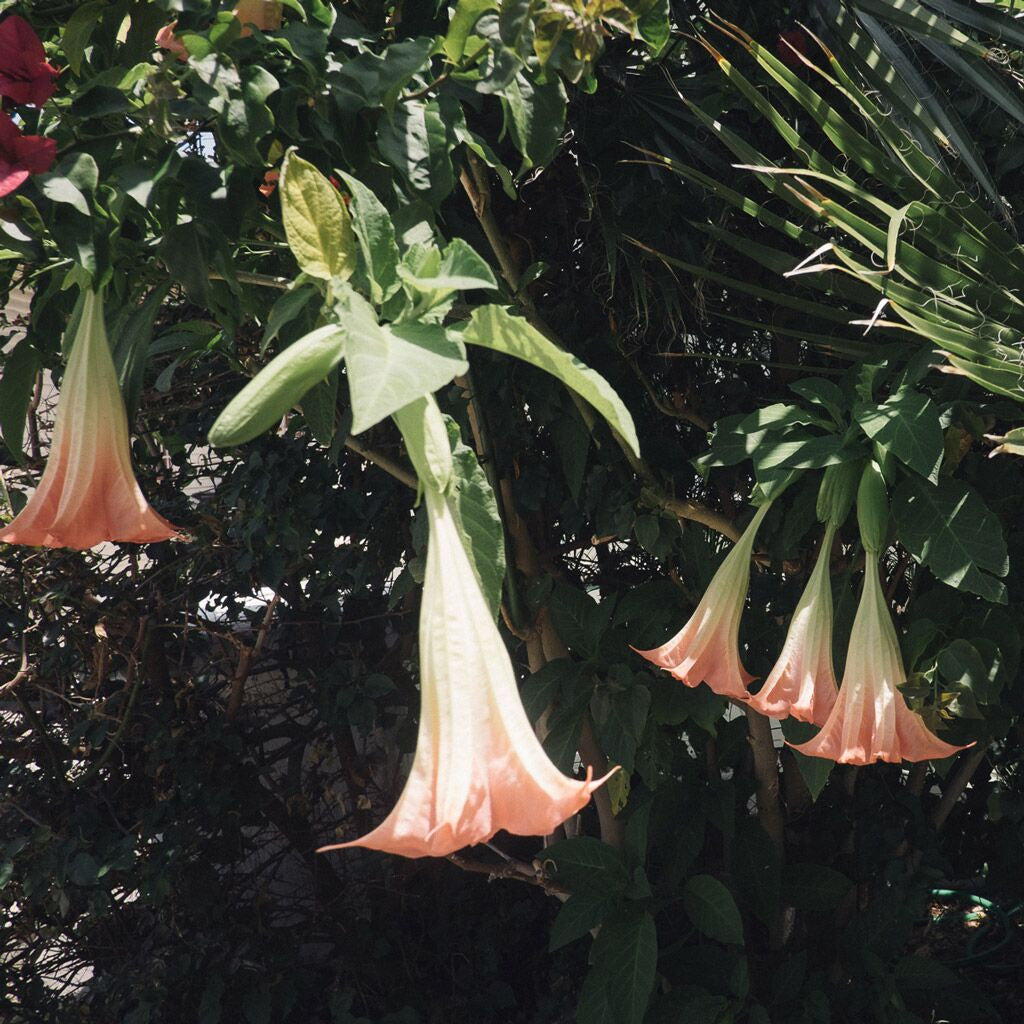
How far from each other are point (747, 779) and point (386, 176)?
1.21 m

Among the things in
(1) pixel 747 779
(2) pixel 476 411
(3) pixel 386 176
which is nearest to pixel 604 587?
(1) pixel 747 779

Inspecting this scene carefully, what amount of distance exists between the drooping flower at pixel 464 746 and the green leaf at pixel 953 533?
1.85 feet

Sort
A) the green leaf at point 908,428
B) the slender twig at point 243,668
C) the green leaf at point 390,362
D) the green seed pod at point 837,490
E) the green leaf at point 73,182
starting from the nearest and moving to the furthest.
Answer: the green leaf at point 390,362 → the green leaf at point 73,182 → the green leaf at point 908,428 → the green seed pod at point 837,490 → the slender twig at point 243,668

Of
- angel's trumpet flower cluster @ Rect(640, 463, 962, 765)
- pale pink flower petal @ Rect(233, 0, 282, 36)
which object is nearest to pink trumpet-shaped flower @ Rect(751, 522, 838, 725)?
angel's trumpet flower cluster @ Rect(640, 463, 962, 765)

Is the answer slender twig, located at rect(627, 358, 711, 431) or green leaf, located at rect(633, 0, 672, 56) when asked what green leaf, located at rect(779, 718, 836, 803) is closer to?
slender twig, located at rect(627, 358, 711, 431)

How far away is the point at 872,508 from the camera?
108 cm

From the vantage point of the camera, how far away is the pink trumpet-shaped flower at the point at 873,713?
3.43 feet

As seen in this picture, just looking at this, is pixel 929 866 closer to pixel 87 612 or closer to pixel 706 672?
pixel 706 672

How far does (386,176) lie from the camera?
0.91 metres

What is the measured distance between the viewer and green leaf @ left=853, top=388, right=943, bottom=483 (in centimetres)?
101

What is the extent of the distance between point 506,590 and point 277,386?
3.58 ft

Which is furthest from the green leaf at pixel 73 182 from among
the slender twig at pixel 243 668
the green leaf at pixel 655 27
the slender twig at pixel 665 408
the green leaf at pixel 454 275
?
the slender twig at pixel 243 668

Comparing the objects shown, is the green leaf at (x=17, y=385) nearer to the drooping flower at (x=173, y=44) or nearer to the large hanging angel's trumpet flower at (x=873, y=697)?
the drooping flower at (x=173, y=44)

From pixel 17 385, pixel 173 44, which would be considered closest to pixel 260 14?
pixel 173 44
